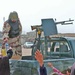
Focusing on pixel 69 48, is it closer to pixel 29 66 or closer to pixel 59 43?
pixel 59 43

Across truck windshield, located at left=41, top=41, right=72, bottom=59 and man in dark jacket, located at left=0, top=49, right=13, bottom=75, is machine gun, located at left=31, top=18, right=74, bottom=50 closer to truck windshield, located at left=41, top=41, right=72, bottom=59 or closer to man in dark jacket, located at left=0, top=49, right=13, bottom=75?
truck windshield, located at left=41, top=41, right=72, bottom=59

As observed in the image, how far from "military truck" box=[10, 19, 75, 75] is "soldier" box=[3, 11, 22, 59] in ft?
1.31

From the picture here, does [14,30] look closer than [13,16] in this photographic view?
No

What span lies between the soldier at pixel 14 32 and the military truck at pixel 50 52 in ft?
1.31

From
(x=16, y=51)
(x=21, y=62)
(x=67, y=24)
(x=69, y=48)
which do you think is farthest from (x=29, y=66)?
(x=67, y=24)

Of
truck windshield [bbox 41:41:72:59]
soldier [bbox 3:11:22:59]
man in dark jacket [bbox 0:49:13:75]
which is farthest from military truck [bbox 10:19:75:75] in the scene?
soldier [bbox 3:11:22:59]

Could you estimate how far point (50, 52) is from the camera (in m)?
8.43

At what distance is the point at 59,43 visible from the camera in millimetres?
7988

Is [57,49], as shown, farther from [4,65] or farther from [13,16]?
[4,65]

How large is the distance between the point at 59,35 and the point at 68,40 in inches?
21.0

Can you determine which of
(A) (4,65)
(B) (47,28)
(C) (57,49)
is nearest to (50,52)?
(C) (57,49)

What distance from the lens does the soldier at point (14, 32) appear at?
8.36m

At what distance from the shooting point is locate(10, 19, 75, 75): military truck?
250 inches

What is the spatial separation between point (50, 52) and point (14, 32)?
102 centimetres
